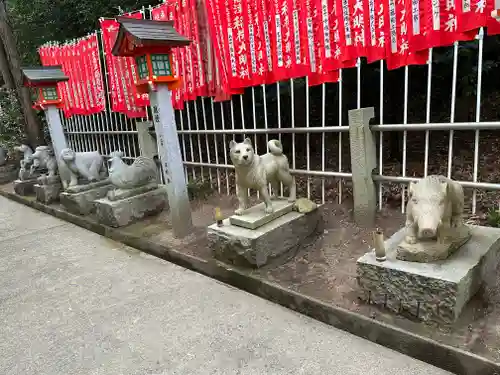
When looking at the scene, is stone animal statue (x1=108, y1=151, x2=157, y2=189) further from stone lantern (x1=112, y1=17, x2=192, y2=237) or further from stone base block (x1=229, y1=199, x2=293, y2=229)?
stone base block (x1=229, y1=199, x2=293, y2=229)

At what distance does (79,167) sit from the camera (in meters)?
5.84

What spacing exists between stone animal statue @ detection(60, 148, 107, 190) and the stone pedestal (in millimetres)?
4136

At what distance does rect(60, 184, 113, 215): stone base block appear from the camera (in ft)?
18.7

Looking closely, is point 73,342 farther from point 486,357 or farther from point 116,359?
point 486,357

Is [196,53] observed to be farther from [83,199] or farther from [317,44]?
[83,199]

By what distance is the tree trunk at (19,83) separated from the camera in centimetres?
827

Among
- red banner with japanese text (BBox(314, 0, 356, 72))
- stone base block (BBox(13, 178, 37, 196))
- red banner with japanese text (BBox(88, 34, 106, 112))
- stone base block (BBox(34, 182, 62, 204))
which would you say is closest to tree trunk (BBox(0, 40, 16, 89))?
stone base block (BBox(13, 178, 37, 196))

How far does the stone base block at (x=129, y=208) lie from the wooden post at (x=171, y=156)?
2.98 feet

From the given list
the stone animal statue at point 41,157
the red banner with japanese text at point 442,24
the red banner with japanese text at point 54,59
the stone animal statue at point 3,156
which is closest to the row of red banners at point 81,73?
the red banner with japanese text at point 54,59

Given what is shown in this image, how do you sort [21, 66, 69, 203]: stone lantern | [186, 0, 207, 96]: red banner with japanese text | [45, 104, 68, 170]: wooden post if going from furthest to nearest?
[45, 104, 68, 170]: wooden post
[21, 66, 69, 203]: stone lantern
[186, 0, 207, 96]: red banner with japanese text

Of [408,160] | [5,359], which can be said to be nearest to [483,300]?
[5,359]

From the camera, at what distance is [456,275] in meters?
2.28

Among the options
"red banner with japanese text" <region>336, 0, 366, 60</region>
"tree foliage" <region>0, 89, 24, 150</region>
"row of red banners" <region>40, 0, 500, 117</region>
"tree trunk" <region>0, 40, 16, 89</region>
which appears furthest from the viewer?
"tree foliage" <region>0, 89, 24, 150</region>

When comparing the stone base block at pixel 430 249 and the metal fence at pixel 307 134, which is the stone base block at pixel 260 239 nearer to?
the metal fence at pixel 307 134
